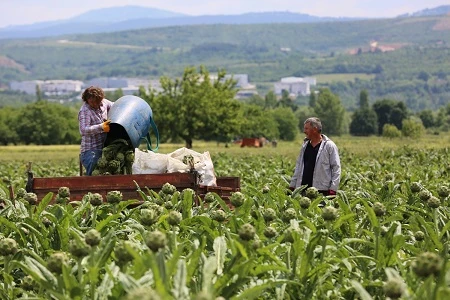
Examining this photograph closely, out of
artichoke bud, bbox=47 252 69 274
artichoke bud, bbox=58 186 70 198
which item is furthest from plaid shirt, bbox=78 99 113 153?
artichoke bud, bbox=47 252 69 274

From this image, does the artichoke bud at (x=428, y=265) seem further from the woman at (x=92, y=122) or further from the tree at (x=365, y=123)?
the tree at (x=365, y=123)

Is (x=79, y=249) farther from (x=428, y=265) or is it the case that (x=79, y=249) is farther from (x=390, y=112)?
(x=390, y=112)

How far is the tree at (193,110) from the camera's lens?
73.2 metres

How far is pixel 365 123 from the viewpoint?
552 ft

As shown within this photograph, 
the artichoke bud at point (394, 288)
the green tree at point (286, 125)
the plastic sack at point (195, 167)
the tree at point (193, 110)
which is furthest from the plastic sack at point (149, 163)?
the green tree at point (286, 125)

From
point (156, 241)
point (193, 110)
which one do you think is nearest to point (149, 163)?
point (156, 241)

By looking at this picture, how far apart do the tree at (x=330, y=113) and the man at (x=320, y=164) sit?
16549 cm

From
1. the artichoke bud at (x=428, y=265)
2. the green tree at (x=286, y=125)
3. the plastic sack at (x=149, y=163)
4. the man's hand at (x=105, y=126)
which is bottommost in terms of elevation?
the green tree at (x=286, y=125)

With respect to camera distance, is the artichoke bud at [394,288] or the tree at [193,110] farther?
the tree at [193,110]

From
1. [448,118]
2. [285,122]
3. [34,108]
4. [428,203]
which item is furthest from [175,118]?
[448,118]

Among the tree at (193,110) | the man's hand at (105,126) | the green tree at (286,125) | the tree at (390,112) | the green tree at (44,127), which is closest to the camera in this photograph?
the man's hand at (105,126)

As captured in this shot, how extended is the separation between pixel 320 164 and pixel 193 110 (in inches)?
2485

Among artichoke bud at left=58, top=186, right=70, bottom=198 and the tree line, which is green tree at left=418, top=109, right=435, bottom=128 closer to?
the tree line

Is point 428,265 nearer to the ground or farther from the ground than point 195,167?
farther from the ground
